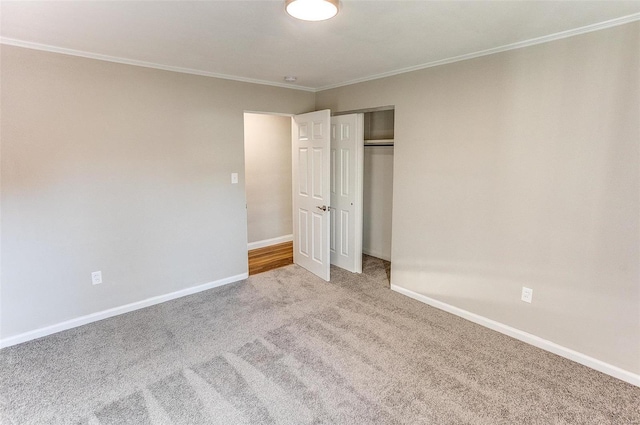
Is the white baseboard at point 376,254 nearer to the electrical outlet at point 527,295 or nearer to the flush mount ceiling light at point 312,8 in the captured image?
the electrical outlet at point 527,295

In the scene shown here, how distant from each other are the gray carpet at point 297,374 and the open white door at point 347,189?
1.06 m

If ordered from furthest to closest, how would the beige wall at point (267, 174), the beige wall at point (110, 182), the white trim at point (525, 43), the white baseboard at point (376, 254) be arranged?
the beige wall at point (267, 174) → the white baseboard at point (376, 254) → the beige wall at point (110, 182) → the white trim at point (525, 43)

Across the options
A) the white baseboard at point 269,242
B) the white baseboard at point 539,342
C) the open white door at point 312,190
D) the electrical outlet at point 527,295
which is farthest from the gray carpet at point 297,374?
the white baseboard at point 269,242

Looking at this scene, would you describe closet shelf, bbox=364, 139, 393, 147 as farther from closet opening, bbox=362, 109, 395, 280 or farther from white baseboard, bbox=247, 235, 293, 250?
white baseboard, bbox=247, 235, 293, 250

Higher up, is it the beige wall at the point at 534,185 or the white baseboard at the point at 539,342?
the beige wall at the point at 534,185

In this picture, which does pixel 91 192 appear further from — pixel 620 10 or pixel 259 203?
pixel 620 10

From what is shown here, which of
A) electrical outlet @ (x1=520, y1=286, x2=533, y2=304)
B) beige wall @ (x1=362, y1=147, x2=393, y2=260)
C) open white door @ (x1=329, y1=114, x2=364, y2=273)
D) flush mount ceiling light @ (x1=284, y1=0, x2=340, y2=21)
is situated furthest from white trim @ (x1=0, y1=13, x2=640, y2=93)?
electrical outlet @ (x1=520, y1=286, x2=533, y2=304)

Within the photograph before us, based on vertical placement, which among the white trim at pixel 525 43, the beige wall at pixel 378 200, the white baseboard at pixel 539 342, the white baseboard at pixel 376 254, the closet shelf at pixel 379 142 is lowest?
the white baseboard at pixel 539 342

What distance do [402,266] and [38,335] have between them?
331 centimetres

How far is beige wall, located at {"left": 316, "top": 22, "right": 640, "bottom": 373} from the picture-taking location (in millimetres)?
2209

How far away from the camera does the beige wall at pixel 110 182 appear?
8.64 ft

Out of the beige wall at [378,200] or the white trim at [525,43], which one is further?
the beige wall at [378,200]

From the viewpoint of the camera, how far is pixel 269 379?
2285mm

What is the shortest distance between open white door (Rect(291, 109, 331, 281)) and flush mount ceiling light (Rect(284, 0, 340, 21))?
1880 mm
